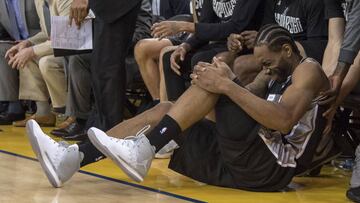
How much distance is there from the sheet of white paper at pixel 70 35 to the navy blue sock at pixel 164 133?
2.06m

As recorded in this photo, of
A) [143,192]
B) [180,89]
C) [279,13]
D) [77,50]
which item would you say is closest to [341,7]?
[279,13]

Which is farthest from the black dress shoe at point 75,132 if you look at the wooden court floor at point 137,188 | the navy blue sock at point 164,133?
the navy blue sock at point 164,133

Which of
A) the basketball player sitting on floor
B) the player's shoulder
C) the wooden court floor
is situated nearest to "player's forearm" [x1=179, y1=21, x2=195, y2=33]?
the wooden court floor

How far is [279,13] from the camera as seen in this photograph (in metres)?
5.18

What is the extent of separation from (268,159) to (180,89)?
4.86ft

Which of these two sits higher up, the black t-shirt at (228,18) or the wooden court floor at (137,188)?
the black t-shirt at (228,18)

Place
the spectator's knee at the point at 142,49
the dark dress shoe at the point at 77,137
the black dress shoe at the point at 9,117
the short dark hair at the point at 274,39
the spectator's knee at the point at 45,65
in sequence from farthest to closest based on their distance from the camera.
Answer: the black dress shoe at the point at 9,117 → the spectator's knee at the point at 45,65 → the dark dress shoe at the point at 77,137 → the spectator's knee at the point at 142,49 → the short dark hair at the point at 274,39

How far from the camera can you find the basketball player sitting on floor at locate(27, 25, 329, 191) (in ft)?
13.0

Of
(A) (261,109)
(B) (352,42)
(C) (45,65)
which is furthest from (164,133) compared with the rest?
(C) (45,65)

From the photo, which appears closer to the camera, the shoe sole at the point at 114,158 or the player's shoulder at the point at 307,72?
the shoe sole at the point at 114,158

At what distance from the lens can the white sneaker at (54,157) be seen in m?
4.00

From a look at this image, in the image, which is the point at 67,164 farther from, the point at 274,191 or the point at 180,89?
the point at 180,89

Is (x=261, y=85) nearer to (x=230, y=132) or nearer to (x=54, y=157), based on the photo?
(x=230, y=132)

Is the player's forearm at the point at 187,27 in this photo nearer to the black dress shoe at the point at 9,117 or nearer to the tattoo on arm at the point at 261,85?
the tattoo on arm at the point at 261,85
